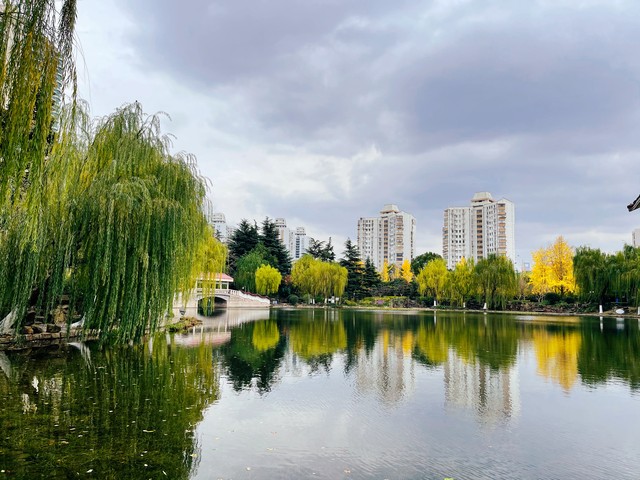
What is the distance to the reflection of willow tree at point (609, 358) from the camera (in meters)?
10.1

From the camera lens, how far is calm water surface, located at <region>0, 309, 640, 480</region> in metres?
4.69

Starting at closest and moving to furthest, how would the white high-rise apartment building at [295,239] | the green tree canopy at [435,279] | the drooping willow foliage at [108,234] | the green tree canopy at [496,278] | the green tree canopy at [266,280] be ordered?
the drooping willow foliage at [108,234] → the green tree canopy at [496,278] → the green tree canopy at [435,279] → the green tree canopy at [266,280] → the white high-rise apartment building at [295,239]

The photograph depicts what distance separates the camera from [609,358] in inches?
502

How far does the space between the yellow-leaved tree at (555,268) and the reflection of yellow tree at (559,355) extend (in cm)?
2476

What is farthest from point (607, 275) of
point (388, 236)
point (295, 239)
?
point (295, 239)

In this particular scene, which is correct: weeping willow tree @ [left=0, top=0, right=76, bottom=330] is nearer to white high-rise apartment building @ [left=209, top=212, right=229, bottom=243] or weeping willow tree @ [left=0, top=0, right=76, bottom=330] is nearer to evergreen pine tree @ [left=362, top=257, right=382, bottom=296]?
white high-rise apartment building @ [left=209, top=212, right=229, bottom=243]

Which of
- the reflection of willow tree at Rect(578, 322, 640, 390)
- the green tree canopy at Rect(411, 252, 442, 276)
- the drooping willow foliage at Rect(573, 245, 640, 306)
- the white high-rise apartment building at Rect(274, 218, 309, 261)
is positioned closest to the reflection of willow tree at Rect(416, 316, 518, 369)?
the reflection of willow tree at Rect(578, 322, 640, 390)

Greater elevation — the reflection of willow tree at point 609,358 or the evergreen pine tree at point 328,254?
the evergreen pine tree at point 328,254

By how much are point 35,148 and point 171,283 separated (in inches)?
257

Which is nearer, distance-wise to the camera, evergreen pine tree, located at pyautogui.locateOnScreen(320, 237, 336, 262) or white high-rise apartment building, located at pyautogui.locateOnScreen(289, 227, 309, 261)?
evergreen pine tree, located at pyautogui.locateOnScreen(320, 237, 336, 262)

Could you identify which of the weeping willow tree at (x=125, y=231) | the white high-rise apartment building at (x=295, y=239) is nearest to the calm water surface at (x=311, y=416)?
the weeping willow tree at (x=125, y=231)

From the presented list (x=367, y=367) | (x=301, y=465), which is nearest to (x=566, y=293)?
(x=367, y=367)

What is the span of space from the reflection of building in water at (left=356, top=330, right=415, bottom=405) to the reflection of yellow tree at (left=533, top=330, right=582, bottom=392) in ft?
9.71

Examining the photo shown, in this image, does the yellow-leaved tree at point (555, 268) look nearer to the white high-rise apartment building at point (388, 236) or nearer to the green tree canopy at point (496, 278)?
the green tree canopy at point (496, 278)
